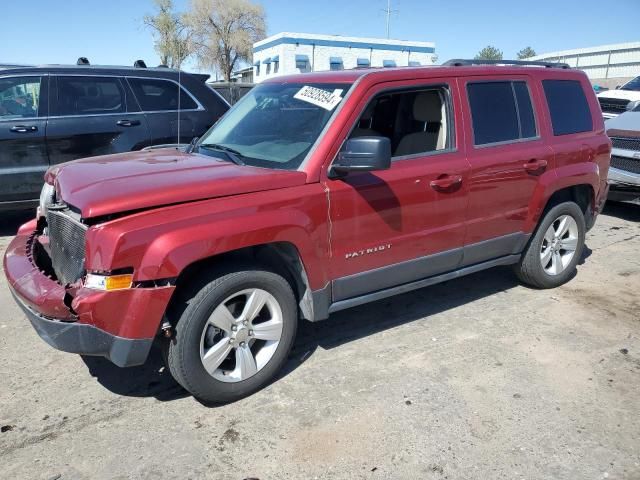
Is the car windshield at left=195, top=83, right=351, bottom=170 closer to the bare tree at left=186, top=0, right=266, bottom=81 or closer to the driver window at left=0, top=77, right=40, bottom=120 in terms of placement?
the driver window at left=0, top=77, right=40, bottom=120

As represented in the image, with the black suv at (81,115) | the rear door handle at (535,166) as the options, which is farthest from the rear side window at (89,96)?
the rear door handle at (535,166)

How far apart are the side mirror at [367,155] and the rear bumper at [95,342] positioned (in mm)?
1477

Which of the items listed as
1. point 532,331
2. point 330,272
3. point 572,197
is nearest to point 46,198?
point 330,272

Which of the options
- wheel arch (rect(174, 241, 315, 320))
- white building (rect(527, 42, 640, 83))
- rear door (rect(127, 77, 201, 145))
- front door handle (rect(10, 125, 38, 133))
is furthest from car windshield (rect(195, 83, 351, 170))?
white building (rect(527, 42, 640, 83))

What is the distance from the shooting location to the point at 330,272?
11.0 feet

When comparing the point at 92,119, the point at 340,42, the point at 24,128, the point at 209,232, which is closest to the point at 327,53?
the point at 340,42

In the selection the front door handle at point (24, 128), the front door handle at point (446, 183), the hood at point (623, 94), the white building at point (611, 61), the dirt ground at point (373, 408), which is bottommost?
the dirt ground at point (373, 408)

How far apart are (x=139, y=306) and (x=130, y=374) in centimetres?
99

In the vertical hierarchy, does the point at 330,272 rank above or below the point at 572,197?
below

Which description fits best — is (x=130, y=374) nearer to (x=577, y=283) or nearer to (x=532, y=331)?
(x=532, y=331)

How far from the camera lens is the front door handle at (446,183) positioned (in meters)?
3.68

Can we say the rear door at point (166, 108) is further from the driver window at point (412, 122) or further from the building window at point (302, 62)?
the building window at point (302, 62)

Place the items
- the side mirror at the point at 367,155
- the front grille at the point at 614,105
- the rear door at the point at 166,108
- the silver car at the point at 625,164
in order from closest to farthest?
the side mirror at the point at 367,155
the rear door at the point at 166,108
the silver car at the point at 625,164
the front grille at the point at 614,105

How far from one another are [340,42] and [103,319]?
153 feet
